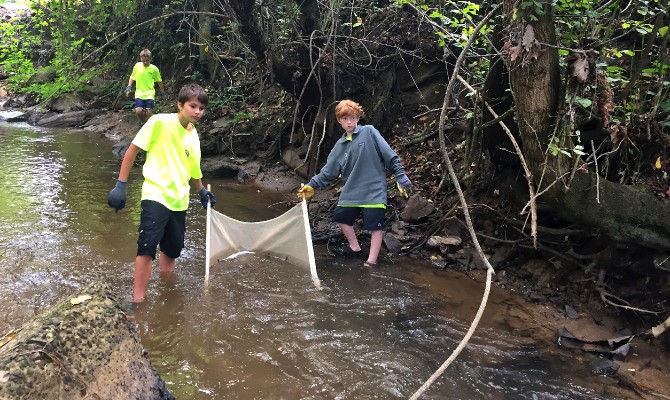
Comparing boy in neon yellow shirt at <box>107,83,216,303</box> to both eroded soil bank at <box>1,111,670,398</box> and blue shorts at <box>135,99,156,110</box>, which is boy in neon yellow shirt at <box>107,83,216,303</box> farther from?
blue shorts at <box>135,99,156,110</box>

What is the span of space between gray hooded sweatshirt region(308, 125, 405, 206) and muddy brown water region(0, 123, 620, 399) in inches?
28.3

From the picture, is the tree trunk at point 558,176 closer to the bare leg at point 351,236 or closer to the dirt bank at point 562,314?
the dirt bank at point 562,314

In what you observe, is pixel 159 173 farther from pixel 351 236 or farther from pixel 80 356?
pixel 351 236

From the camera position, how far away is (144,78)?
405 inches

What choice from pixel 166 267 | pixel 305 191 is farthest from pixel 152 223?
pixel 305 191

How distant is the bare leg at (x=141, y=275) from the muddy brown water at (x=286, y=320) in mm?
93

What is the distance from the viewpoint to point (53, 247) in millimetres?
4926

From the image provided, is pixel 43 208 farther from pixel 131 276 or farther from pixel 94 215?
pixel 131 276

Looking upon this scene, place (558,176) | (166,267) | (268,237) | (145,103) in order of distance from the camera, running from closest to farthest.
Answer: (558,176) → (166,267) → (268,237) → (145,103)

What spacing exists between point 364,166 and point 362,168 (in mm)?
33

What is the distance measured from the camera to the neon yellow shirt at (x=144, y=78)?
10.3 m

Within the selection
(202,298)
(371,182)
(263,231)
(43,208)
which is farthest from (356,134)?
(43,208)

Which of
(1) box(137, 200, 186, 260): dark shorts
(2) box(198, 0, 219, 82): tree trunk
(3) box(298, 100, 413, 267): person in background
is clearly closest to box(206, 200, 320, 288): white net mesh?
(3) box(298, 100, 413, 267): person in background

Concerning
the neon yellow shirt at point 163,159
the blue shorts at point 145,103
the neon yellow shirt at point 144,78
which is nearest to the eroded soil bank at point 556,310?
the neon yellow shirt at point 163,159
